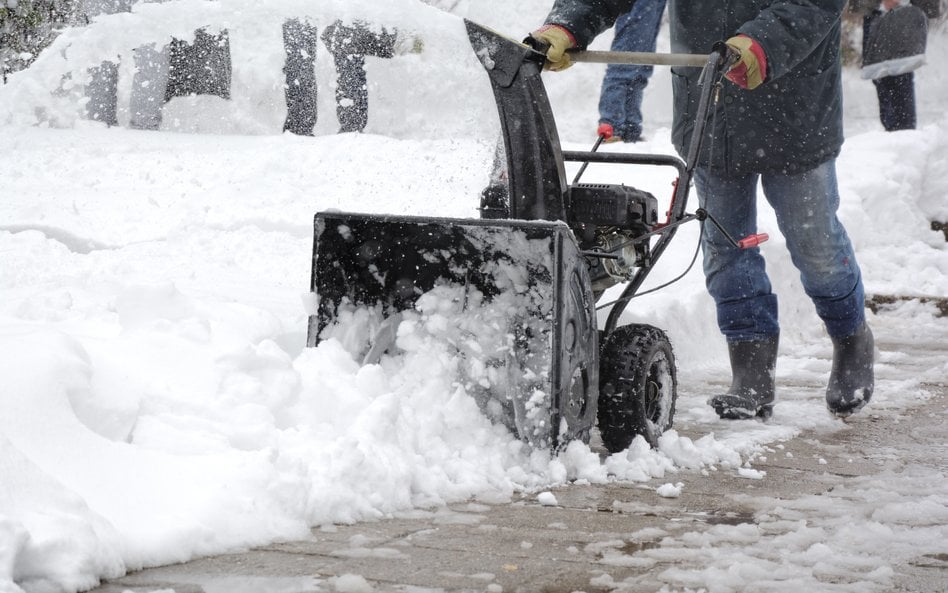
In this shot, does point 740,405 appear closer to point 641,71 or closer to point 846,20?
point 641,71

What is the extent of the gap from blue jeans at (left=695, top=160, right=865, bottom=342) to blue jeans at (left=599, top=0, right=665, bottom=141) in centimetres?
383

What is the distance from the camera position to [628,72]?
774cm

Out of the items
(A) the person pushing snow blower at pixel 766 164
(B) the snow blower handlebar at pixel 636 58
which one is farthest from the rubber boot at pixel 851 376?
(B) the snow blower handlebar at pixel 636 58

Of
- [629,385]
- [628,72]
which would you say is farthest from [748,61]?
[628,72]

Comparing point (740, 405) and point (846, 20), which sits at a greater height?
point (846, 20)

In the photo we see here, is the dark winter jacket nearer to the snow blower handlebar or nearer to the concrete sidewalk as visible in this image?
the snow blower handlebar

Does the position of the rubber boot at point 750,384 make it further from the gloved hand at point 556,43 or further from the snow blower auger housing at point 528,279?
the gloved hand at point 556,43

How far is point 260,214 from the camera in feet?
20.0

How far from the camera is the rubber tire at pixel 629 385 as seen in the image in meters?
3.01

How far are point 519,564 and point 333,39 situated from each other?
7952mm

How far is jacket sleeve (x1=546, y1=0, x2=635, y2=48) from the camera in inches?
132

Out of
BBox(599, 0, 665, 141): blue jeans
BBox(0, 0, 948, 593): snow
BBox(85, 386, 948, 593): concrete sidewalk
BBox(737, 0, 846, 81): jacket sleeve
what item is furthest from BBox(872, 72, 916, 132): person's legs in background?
BBox(85, 386, 948, 593): concrete sidewalk

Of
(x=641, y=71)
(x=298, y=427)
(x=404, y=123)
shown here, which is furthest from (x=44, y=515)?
(x=404, y=123)

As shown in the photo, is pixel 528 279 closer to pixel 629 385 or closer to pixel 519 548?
pixel 629 385
